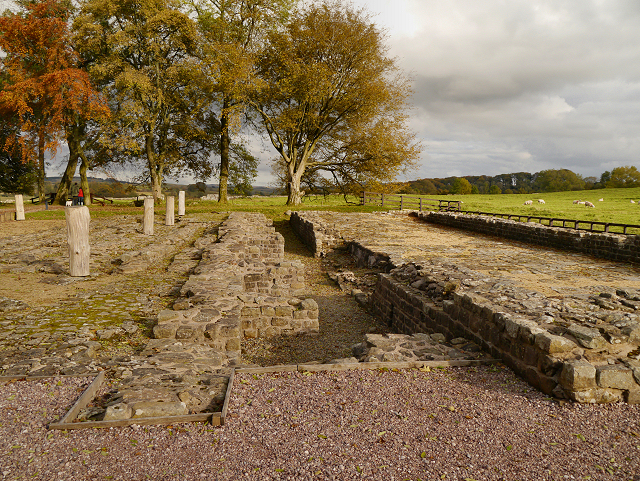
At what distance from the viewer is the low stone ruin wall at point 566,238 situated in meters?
10.9

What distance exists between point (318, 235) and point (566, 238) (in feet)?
30.8

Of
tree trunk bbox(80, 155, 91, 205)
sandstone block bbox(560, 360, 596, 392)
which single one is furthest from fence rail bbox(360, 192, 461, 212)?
sandstone block bbox(560, 360, 596, 392)

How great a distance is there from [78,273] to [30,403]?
17.8ft

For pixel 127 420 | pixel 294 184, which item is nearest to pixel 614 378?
pixel 127 420

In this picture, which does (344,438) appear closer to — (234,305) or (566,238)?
(234,305)

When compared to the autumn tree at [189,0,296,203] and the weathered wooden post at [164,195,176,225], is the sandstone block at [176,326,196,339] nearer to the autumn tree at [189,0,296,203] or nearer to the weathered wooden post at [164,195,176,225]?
the weathered wooden post at [164,195,176,225]

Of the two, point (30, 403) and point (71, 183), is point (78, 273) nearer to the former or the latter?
point (30, 403)

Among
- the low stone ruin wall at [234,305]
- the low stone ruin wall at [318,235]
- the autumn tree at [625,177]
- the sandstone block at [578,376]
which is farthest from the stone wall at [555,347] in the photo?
the autumn tree at [625,177]

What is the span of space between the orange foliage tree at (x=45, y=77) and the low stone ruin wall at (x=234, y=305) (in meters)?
19.9

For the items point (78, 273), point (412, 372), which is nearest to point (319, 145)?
point (78, 273)

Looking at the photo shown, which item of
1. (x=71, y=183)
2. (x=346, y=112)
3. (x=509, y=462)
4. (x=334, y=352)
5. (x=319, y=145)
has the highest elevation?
(x=346, y=112)

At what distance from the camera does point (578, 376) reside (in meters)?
3.59

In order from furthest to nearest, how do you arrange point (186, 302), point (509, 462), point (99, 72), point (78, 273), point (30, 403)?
point (99, 72) < point (78, 273) < point (186, 302) < point (30, 403) < point (509, 462)

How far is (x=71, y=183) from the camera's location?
28875 mm
